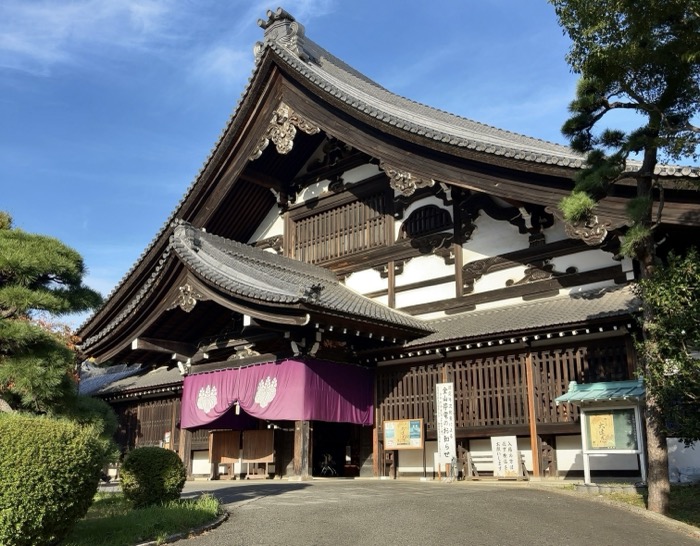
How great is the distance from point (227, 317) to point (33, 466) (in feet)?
33.2

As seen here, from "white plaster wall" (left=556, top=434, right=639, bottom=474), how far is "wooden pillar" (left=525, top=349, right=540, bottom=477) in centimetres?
48

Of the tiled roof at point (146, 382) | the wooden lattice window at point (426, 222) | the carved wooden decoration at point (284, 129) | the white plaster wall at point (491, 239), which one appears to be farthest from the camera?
A: the tiled roof at point (146, 382)

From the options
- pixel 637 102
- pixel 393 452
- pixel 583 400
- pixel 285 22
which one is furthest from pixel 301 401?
pixel 285 22

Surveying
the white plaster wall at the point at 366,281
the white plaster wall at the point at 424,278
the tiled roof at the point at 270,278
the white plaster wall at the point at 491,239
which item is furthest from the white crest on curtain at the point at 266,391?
the white plaster wall at the point at 491,239

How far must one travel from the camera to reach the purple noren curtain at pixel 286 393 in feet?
47.3

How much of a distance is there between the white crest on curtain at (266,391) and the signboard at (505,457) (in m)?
4.71

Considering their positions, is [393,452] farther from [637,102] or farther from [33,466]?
[33,466]

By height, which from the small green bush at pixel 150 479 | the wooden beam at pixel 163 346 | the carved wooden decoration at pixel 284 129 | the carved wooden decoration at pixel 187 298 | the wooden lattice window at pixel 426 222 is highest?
the carved wooden decoration at pixel 284 129

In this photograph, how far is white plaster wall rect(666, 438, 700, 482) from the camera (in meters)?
11.5

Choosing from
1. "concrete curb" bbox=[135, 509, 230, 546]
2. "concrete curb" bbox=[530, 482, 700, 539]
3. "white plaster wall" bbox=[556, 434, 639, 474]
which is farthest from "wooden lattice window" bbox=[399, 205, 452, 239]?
"concrete curb" bbox=[135, 509, 230, 546]

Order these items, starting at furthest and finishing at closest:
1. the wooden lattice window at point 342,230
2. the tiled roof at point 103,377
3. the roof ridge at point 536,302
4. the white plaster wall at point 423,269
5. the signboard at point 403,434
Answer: the tiled roof at point 103,377 → the wooden lattice window at point 342,230 → the white plaster wall at point 423,269 → the signboard at point 403,434 → the roof ridge at point 536,302

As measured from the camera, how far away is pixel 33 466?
20.7 ft

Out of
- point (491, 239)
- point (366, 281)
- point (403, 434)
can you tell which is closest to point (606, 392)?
point (403, 434)

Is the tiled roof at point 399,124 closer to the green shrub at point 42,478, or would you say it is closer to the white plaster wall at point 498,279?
the white plaster wall at point 498,279
